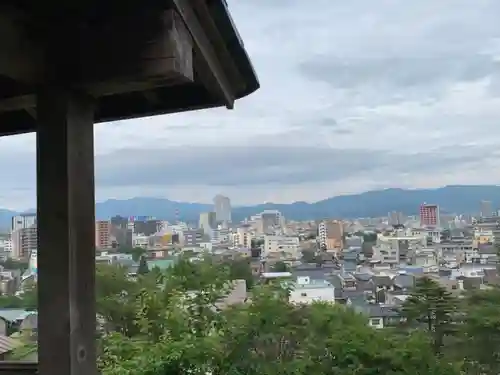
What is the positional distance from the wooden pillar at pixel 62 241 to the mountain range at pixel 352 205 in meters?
2.86

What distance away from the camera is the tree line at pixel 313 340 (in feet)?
10.00

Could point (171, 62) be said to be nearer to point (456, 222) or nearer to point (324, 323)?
point (324, 323)

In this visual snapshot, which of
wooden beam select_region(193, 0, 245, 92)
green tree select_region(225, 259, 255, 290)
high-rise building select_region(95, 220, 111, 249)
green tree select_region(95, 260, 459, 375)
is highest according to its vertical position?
wooden beam select_region(193, 0, 245, 92)

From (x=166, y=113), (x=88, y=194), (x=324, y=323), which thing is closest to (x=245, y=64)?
(x=166, y=113)

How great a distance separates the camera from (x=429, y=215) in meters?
4.09

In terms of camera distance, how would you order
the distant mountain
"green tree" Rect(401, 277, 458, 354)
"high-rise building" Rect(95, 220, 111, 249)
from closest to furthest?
"high-rise building" Rect(95, 220, 111, 249)
"green tree" Rect(401, 277, 458, 354)
the distant mountain

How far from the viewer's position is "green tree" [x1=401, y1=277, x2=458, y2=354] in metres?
3.22

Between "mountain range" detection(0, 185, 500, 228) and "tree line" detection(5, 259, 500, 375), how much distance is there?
3.26 feet

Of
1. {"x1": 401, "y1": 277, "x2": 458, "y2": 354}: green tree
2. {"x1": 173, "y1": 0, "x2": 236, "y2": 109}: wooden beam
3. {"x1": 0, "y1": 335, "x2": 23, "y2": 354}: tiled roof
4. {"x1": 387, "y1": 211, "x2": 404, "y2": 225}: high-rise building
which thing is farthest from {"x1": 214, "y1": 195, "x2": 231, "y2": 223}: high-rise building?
{"x1": 173, "y1": 0, "x2": 236, "y2": 109}: wooden beam

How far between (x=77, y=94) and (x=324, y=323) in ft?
7.95

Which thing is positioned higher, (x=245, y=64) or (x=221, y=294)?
(x=245, y=64)

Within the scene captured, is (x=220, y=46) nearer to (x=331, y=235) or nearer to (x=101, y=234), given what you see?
(x=101, y=234)

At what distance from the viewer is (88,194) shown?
3.96ft

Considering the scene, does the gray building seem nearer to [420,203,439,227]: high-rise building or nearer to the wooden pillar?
[420,203,439,227]: high-rise building
